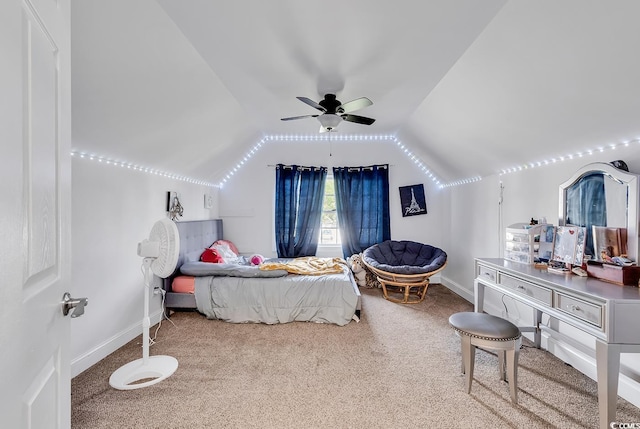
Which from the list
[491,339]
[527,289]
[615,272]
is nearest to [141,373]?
[491,339]

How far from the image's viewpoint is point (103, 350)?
2266mm

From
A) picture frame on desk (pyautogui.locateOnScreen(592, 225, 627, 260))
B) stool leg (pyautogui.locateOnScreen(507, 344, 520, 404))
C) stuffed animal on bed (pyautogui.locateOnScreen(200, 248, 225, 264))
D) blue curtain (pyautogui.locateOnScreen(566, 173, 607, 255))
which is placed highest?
blue curtain (pyautogui.locateOnScreen(566, 173, 607, 255))

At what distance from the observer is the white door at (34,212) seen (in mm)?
517

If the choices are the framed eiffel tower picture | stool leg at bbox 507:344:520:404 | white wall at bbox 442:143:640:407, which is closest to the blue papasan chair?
white wall at bbox 442:143:640:407

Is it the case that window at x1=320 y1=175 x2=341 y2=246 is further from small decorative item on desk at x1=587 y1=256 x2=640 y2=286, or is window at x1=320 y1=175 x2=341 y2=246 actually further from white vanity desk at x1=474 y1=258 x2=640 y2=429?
small decorative item on desk at x1=587 y1=256 x2=640 y2=286

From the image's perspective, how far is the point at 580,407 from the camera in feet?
5.57

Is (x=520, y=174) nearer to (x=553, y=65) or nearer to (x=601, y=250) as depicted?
(x=601, y=250)

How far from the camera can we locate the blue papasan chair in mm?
3648

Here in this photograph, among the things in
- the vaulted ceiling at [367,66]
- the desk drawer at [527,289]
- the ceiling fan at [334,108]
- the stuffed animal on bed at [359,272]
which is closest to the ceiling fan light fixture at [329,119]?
the ceiling fan at [334,108]

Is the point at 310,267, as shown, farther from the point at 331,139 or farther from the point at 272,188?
the point at 331,139

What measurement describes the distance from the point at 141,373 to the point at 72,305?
1.63 meters

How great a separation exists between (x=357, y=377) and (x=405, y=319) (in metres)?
1.29

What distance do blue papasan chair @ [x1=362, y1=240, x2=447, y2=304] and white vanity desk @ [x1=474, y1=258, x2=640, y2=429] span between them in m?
1.72


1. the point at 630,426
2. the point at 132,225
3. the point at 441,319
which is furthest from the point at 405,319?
the point at 132,225
